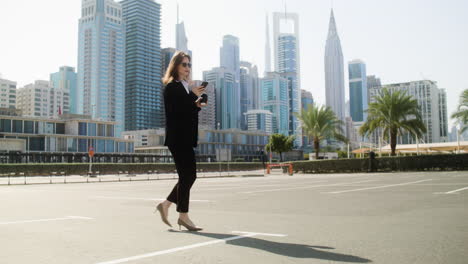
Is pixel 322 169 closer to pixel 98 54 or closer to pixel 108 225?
pixel 108 225

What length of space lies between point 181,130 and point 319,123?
164ft

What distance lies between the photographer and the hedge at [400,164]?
34844 mm

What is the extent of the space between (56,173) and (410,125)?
35299 mm

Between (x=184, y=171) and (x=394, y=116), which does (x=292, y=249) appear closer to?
(x=184, y=171)

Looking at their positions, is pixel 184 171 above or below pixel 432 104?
below

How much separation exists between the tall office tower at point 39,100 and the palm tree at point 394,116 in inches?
6437

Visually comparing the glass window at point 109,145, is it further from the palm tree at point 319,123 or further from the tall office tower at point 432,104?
the tall office tower at point 432,104

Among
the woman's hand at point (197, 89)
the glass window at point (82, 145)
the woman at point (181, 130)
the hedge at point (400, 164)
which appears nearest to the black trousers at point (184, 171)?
the woman at point (181, 130)

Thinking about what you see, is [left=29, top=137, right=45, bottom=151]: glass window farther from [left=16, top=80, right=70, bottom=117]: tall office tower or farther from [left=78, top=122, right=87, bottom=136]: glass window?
[left=16, top=80, right=70, bottom=117]: tall office tower

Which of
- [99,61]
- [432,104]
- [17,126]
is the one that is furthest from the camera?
[99,61]

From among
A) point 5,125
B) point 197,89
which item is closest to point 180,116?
point 197,89

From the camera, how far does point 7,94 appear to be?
17050 centimetres

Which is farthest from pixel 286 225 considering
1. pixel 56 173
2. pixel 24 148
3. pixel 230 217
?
pixel 24 148

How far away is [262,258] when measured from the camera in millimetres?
3244
